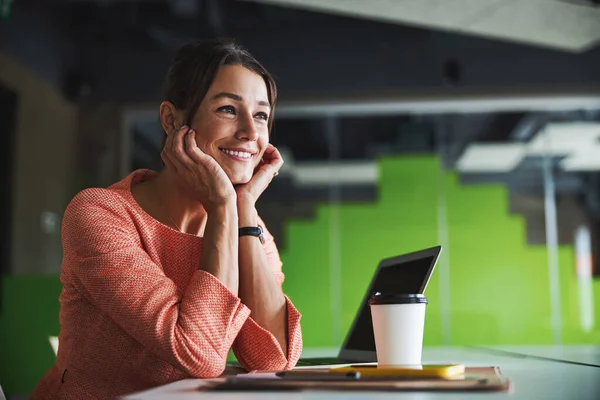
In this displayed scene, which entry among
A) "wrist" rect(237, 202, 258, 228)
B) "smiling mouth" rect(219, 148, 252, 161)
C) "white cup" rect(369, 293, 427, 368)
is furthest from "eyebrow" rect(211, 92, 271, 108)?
"white cup" rect(369, 293, 427, 368)

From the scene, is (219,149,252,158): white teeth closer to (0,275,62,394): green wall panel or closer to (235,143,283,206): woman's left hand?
(235,143,283,206): woman's left hand

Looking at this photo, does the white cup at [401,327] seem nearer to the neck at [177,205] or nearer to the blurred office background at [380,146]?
the neck at [177,205]

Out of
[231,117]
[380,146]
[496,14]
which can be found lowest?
[231,117]

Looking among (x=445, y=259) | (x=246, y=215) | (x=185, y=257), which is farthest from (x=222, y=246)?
(x=445, y=259)

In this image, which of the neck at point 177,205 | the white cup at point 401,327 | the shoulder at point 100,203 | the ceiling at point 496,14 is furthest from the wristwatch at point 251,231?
the ceiling at point 496,14

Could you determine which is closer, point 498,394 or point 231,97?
point 498,394

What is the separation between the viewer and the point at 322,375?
94cm

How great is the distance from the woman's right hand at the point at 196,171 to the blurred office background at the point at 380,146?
4.38 meters

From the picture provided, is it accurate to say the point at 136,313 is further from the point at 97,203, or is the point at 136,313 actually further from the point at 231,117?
the point at 231,117

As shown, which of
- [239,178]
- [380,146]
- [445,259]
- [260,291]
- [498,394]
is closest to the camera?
[498,394]

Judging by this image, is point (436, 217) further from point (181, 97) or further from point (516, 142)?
point (181, 97)

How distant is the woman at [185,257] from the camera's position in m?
1.21

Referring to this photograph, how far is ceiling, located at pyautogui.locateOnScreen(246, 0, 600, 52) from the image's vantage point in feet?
16.2

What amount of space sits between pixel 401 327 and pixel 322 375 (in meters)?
0.21
